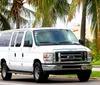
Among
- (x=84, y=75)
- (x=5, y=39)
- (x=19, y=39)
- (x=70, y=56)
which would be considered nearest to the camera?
(x=70, y=56)

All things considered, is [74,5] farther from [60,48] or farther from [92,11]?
[60,48]

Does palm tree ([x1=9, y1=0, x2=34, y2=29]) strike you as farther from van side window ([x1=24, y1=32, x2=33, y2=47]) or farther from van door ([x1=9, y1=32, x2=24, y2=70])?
van side window ([x1=24, y1=32, x2=33, y2=47])

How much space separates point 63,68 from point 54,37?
1.76 metres

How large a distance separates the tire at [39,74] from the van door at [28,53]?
0.44 meters

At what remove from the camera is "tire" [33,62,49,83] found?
2173 cm

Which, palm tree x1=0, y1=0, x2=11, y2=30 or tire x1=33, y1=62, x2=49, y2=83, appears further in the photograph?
palm tree x1=0, y1=0, x2=11, y2=30

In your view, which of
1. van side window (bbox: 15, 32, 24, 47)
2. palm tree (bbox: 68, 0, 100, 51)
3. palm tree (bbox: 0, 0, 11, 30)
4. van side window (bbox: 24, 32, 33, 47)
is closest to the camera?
van side window (bbox: 24, 32, 33, 47)

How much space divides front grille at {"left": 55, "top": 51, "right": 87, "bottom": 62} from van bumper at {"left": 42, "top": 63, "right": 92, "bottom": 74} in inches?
7.8

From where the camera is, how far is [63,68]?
21.6 m

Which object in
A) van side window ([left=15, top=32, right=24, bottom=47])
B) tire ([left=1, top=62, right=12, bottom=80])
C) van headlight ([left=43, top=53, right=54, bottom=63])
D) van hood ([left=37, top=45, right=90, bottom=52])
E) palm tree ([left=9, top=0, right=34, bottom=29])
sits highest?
palm tree ([left=9, top=0, right=34, bottom=29])

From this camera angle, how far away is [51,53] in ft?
70.9

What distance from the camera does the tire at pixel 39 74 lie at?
71.3 feet

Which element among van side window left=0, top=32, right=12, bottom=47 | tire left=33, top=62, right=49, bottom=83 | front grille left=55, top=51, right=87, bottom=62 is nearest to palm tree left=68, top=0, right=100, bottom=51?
van side window left=0, top=32, right=12, bottom=47

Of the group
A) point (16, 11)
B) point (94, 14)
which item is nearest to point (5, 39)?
point (94, 14)
